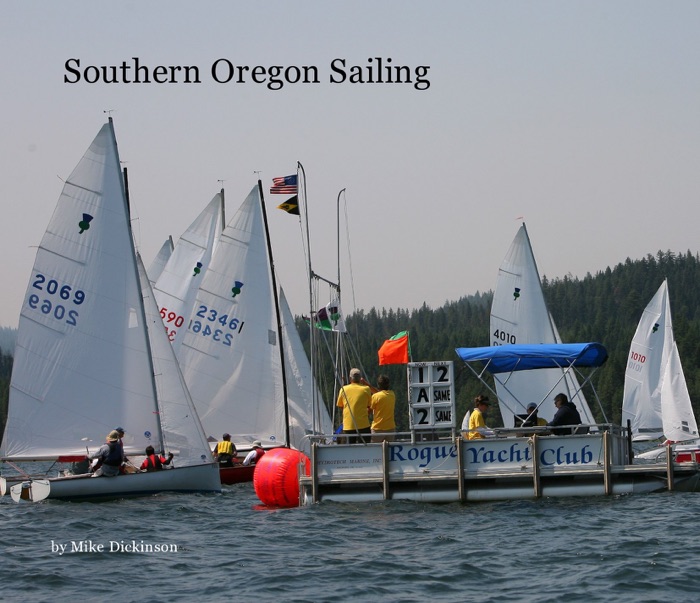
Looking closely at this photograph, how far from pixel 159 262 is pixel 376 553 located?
34484mm

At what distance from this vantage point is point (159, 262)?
50.1 meters

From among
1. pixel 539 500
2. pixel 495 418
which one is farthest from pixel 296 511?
pixel 495 418

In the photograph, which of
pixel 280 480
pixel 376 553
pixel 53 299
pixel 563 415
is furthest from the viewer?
pixel 53 299

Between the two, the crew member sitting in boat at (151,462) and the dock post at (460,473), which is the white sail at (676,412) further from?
the dock post at (460,473)

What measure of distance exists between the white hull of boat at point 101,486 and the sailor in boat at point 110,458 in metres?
0.16

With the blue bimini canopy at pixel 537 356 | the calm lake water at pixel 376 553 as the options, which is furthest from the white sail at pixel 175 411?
the blue bimini canopy at pixel 537 356

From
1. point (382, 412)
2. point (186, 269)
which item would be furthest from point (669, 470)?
point (186, 269)

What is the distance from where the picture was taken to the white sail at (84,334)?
90.1 ft

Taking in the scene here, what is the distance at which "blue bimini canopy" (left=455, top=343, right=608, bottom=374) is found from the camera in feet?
77.3

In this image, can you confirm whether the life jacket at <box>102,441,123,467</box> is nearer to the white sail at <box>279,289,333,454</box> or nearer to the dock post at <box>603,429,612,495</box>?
the dock post at <box>603,429,612,495</box>

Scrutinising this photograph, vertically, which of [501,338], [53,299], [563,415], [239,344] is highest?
[53,299]

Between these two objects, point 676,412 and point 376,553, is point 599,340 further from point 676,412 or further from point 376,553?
point 376,553

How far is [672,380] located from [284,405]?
1345cm

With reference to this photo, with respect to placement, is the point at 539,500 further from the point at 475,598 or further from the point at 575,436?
the point at 475,598
